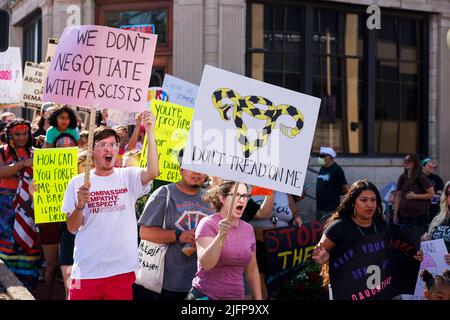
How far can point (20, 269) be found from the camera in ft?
26.2

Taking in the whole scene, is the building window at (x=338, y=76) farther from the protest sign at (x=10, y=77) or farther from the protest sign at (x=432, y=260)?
the protest sign at (x=432, y=260)

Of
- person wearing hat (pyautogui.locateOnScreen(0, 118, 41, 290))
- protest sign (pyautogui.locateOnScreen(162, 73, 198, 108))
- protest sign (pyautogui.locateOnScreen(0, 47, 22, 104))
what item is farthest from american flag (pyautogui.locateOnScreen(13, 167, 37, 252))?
protest sign (pyautogui.locateOnScreen(0, 47, 22, 104))

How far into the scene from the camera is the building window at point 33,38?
17922mm

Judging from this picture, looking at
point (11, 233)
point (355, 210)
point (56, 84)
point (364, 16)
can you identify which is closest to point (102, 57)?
point (56, 84)

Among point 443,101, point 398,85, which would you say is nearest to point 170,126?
point 398,85

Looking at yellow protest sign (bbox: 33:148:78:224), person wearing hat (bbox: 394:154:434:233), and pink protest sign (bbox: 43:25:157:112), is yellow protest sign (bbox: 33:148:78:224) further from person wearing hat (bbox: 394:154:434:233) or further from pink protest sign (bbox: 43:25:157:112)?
person wearing hat (bbox: 394:154:434:233)

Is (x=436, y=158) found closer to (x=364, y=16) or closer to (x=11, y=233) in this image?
(x=364, y=16)

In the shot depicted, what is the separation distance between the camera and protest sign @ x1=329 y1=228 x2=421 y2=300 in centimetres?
593

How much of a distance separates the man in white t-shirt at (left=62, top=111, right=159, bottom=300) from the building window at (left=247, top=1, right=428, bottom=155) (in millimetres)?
8814

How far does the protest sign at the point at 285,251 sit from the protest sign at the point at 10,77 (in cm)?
668

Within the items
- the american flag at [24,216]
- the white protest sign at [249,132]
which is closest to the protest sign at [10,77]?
the american flag at [24,216]

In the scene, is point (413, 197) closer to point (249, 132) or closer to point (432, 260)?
point (432, 260)

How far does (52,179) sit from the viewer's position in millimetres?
7160

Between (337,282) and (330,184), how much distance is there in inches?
235
